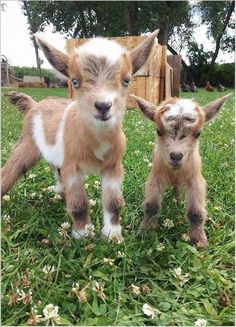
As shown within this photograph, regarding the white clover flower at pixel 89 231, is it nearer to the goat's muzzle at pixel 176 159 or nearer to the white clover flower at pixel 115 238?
the white clover flower at pixel 115 238

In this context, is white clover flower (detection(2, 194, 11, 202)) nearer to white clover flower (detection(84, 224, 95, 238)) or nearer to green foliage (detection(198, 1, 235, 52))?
white clover flower (detection(84, 224, 95, 238))

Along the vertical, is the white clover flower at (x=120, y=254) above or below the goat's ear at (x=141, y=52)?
below

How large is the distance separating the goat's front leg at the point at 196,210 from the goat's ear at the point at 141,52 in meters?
0.93

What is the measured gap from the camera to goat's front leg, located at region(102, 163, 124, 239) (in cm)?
329

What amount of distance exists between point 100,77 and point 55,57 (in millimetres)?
503

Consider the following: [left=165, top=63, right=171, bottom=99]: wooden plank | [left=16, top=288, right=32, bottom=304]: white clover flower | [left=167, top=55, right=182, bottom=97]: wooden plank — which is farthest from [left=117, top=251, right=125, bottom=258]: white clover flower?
[left=167, top=55, right=182, bottom=97]: wooden plank

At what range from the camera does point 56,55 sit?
3.14m

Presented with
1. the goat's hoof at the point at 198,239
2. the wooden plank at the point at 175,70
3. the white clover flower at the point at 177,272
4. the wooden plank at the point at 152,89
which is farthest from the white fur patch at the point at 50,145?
the wooden plank at the point at 175,70

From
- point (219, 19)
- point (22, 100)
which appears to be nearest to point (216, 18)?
point (219, 19)

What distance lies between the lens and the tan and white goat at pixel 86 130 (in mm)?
2838

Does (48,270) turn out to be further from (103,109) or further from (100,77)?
(100,77)

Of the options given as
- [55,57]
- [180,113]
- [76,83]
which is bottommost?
[180,113]

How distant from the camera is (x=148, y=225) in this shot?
132 inches

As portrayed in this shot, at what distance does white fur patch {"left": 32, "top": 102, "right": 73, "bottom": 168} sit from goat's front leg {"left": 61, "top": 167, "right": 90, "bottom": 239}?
24cm
